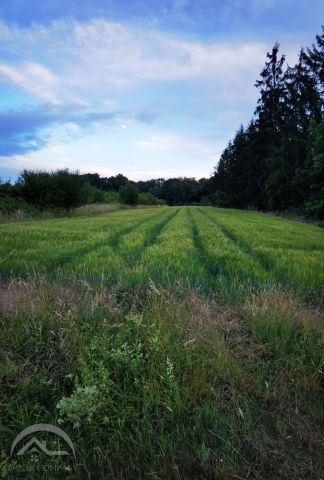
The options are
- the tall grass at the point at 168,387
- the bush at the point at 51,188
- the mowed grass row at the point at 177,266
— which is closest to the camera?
the tall grass at the point at 168,387

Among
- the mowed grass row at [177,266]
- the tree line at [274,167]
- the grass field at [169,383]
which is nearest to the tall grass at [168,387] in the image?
the grass field at [169,383]

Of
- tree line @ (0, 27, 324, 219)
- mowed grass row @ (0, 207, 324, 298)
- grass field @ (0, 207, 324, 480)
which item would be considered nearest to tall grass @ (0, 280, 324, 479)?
grass field @ (0, 207, 324, 480)

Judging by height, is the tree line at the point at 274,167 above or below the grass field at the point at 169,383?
above

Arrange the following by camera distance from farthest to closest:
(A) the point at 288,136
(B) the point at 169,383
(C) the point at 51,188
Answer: (A) the point at 288,136 → (C) the point at 51,188 → (B) the point at 169,383

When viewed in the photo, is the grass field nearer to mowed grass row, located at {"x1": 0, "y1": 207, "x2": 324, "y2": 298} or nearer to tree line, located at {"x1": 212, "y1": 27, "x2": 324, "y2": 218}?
mowed grass row, located at {"x1": 0, "y1": 207, "x2": 324, "y2": 298}

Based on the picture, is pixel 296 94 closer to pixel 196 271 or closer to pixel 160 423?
pixel 196 271

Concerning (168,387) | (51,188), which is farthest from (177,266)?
(51,188)

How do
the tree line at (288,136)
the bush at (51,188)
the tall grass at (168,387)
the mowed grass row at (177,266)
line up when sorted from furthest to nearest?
the tree line at (288,136) < the bush at (51,188) < the mowed grass row at (177,266) < the tall grass at (168,387)

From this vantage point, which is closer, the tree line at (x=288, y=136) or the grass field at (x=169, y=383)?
the grass field at (x=169, y=383)

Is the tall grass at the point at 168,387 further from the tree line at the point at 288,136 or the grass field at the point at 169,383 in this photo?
the tree line at the point at 288,136

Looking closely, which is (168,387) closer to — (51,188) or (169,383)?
(169,383)

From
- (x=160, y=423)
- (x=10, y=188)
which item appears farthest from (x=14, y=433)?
(x=10, y=188)

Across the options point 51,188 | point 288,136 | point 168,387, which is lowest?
point 168,387

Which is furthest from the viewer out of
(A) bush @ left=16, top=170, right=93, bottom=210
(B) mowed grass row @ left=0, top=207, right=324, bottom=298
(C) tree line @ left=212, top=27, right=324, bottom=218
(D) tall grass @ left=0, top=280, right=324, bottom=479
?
(C) tree line @ left=212, top=27, right=324, bottom=218
